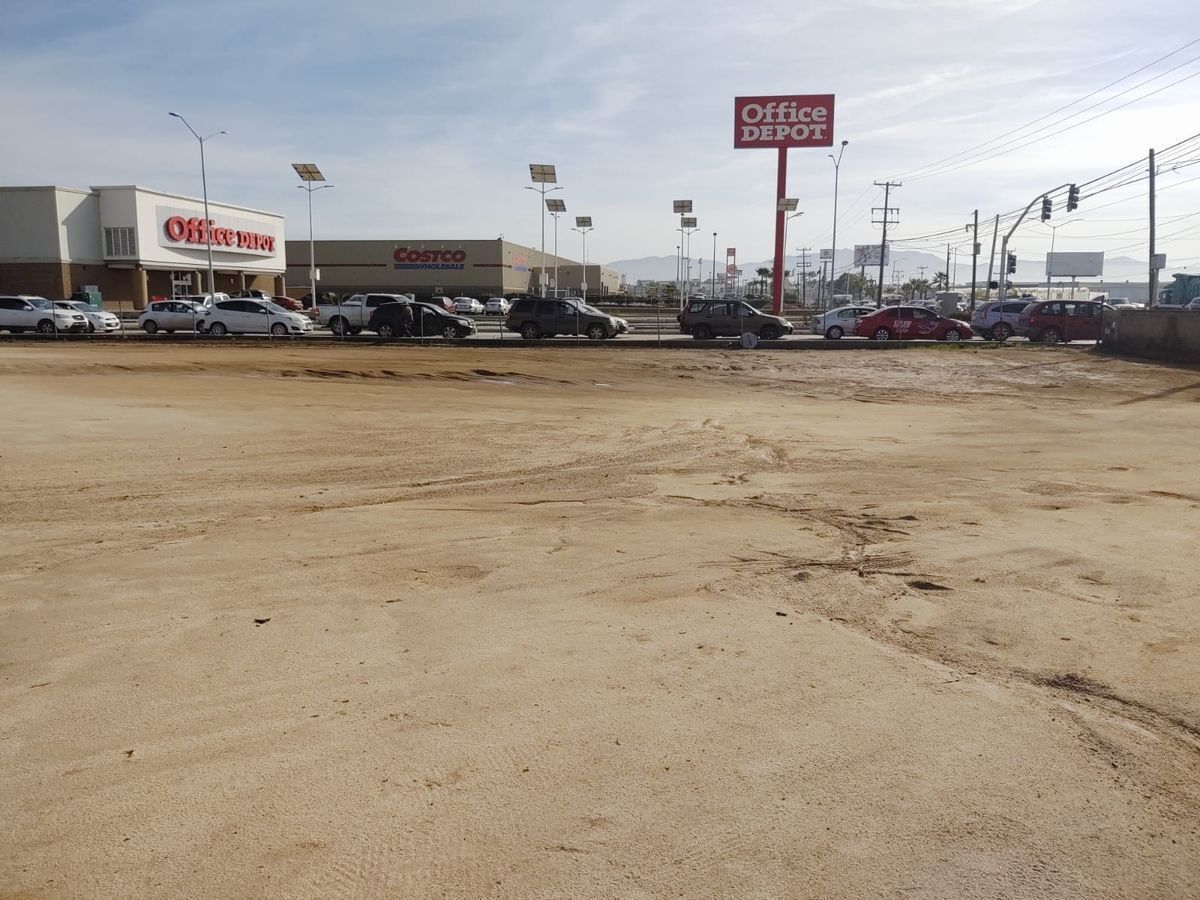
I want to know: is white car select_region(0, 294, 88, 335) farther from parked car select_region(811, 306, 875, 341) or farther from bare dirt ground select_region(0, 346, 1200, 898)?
parked car select_region(811, 306, 875, 341)

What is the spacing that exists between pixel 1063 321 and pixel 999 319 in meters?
3.02

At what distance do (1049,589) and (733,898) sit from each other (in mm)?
4423

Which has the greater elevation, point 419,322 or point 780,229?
point 780,229

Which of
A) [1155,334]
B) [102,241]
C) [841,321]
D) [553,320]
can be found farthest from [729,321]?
[102,241]

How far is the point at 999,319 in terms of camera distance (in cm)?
3666

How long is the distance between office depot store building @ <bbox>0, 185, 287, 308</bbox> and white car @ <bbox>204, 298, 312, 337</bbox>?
1014 inches

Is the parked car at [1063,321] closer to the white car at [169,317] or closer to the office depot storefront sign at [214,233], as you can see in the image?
the white car at [169,317]

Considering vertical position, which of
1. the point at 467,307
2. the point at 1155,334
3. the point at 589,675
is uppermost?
the point at 467,307

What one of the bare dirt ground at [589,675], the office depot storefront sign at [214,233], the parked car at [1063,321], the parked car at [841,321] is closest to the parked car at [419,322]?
the parked car at [841,321]

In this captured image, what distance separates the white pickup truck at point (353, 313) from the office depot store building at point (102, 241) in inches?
1090

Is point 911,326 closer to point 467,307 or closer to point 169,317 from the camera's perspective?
point 169,317

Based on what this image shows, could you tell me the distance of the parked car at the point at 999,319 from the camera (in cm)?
3600

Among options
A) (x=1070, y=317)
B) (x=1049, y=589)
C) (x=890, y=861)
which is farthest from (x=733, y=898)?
(x=1070, y=317)

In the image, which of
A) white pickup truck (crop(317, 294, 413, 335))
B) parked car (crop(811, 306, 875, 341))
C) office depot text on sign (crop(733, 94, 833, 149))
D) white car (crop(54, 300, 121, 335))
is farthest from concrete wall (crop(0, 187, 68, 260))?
parked car (crop(811, 306, 875, 341))
